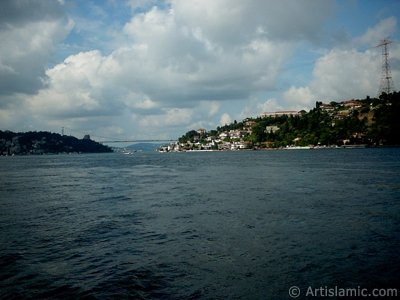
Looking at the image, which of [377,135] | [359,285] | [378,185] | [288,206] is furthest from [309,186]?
[377,135]

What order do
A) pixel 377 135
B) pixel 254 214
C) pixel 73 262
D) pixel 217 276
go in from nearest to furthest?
pixel 217 276
pixel 73 262
pixel 254 214
pixel 377 135

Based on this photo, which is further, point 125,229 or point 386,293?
point 125,229

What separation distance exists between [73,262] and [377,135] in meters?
199

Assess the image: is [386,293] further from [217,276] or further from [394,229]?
[394,229]

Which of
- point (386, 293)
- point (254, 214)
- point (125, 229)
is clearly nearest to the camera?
point (386, 293)

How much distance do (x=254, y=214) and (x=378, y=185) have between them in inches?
890

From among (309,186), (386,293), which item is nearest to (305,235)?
(386,293)

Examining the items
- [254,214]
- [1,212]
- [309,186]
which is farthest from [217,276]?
[309,186]

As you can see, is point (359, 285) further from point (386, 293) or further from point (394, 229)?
point (394, 229)

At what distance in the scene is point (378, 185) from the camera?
3906 cm

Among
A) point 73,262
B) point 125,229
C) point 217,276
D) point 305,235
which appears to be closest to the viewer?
point 217,276

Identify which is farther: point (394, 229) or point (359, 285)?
point (394, 229)

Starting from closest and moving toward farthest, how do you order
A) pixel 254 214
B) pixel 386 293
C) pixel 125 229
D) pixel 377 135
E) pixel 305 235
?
pixel 386 293
pixel 305 235
pixel 125 229
pixel 254 214
pixel 377 135

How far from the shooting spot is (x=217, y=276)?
43.1ft
